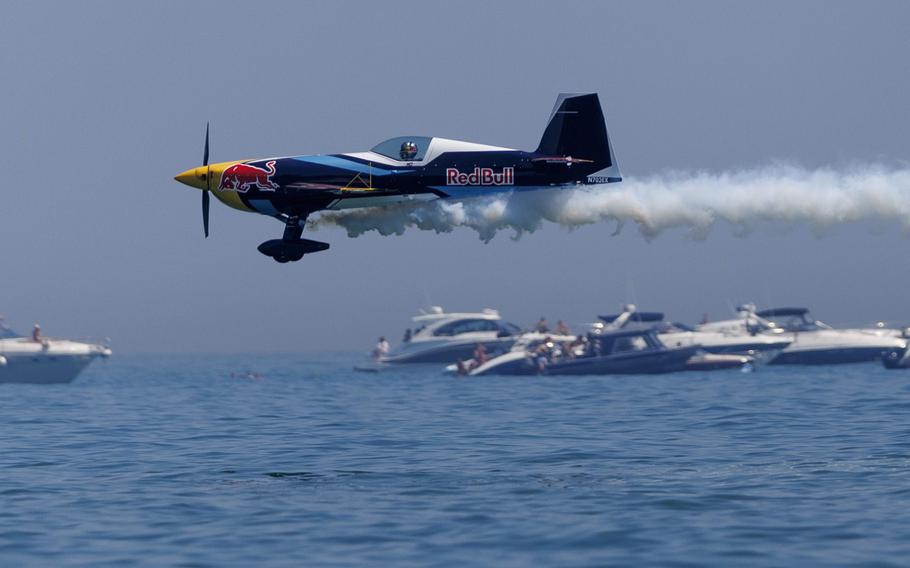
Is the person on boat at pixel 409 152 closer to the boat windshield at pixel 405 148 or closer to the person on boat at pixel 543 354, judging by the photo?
the boat windshield at pixel 405 148

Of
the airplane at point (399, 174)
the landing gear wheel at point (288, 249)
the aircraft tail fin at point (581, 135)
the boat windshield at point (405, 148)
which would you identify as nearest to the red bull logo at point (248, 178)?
the airplane at point (399, 174)

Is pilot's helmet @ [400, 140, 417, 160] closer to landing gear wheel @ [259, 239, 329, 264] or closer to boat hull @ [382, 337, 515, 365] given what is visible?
landing gear wheel @ [259, 239, 329, 264]

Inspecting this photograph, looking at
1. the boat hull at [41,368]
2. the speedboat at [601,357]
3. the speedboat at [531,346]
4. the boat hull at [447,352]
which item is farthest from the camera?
the boat hull at [447,352]

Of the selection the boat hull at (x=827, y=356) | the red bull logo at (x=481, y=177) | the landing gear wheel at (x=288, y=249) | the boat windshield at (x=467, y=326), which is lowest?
the boat hull at (x=827, y=356)

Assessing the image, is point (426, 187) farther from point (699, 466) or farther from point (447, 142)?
point (699, 466)

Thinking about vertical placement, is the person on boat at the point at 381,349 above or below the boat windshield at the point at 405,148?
below

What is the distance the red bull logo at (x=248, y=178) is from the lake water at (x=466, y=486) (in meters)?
6.93

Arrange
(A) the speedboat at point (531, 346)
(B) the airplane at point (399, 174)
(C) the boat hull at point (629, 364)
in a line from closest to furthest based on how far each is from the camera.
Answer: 1. (B) the airplane at point (399, 174)
2. (C) the boat hull at point (629, 364)
3. (A) the speedboat at point (531, 346)

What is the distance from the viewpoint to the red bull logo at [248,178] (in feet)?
85.4

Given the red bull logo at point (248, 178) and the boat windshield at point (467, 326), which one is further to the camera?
the boat windshield at point (467, 326)

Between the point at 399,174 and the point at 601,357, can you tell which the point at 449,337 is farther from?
the point at 399,174

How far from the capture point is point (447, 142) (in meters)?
26.4

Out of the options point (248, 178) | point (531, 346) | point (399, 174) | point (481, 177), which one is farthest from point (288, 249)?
point (531, 346)

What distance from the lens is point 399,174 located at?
2619 centimetres
